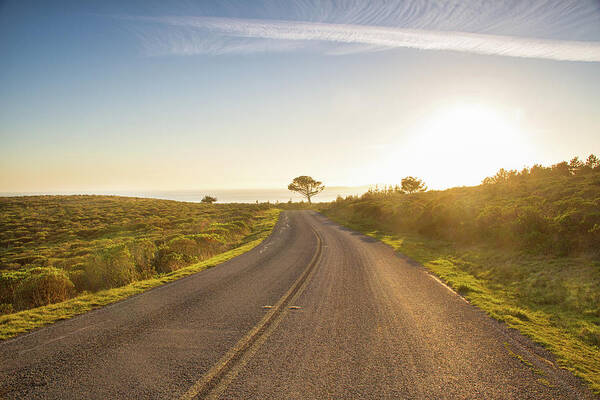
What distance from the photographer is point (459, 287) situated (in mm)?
8586

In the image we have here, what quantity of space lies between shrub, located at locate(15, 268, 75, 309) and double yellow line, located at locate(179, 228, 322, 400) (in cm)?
719

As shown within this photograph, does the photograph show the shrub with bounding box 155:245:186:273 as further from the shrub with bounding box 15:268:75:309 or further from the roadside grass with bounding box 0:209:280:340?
the shrub with bounding box 15:268:75:309

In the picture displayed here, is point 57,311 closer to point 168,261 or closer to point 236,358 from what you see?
point 236,358

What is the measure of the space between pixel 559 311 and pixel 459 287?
232cm

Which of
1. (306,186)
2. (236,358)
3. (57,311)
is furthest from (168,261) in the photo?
(306,186)

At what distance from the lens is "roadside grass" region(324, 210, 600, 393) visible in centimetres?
502

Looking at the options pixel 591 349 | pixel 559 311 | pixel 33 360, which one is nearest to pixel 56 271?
pixel 33 360

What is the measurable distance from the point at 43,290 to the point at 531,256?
694 inches

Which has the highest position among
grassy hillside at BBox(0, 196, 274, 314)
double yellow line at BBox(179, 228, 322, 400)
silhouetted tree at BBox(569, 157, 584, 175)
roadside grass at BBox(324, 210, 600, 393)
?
silhouetted tree at BBox(569, 157, 584, 175)

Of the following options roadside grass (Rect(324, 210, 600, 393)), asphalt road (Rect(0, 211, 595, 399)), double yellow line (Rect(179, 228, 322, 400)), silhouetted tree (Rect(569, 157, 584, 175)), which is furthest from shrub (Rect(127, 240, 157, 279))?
silhouetted tree (Rect(569, 157, 584, 175))

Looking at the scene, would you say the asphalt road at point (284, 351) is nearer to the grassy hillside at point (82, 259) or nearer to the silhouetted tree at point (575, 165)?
the grassy hillside at point (82, 259)

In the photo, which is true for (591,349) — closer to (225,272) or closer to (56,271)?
(225,272)

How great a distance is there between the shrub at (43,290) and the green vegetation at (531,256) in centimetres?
1259

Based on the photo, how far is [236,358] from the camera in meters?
4.48
